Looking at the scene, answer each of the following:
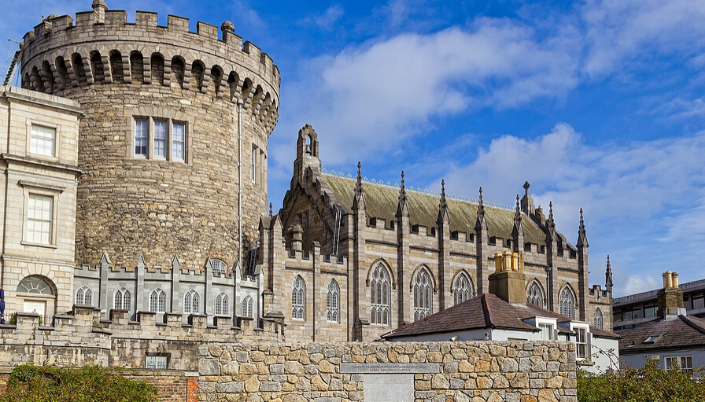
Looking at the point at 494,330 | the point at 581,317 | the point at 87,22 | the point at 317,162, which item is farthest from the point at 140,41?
the point at 581,317

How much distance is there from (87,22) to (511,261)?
21.3 m

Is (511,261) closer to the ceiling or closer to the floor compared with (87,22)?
closer to the floor

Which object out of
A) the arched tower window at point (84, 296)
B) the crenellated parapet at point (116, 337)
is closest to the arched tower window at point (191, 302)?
the crenellated parapet at point (116, 337)

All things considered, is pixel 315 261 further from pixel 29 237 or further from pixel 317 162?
pixel 29 237

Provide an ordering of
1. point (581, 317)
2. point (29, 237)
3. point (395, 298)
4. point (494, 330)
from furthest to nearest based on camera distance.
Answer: point (581, 317) < point (395, 298) < point (29, 237) < point (494, 330)

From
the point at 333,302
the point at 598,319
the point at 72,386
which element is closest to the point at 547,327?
the point at 333,302

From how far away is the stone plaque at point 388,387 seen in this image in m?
18.8

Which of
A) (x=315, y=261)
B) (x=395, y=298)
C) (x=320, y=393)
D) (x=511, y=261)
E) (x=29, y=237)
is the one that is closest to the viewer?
(x=320, y=393)

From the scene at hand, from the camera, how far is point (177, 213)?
39.5 m

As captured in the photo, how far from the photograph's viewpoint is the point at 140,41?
39.4m

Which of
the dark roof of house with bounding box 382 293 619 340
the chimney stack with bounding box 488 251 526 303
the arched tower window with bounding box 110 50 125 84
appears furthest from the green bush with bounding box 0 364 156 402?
the arched tower window with bounding box 110 50 125 84

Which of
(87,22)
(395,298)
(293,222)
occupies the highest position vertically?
(87,22)

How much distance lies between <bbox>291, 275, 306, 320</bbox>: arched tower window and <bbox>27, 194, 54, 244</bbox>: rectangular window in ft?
46.4

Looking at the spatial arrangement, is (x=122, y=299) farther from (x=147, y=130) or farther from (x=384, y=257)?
(x=384, y=257)
